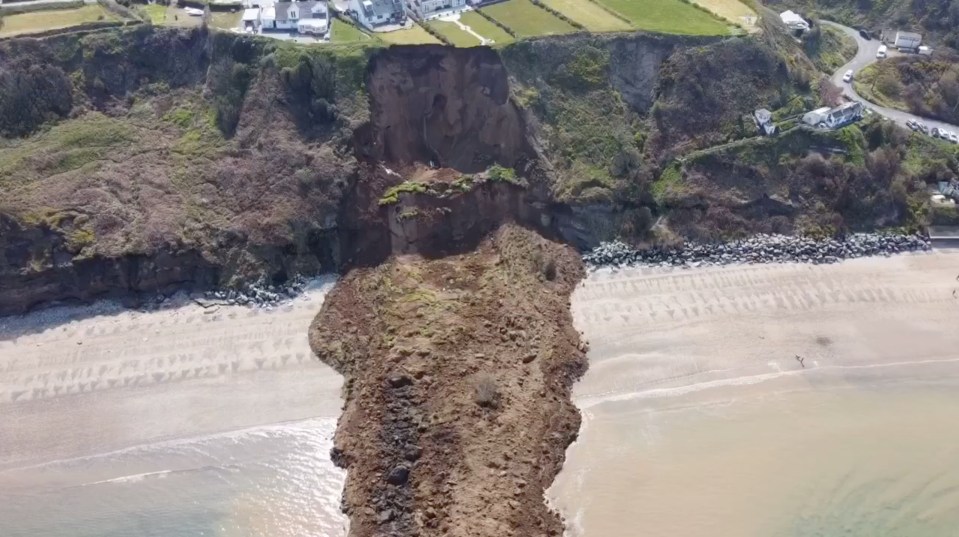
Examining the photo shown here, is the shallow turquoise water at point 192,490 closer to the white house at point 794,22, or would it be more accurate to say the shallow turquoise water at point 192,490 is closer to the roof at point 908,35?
the white house at point 794,22

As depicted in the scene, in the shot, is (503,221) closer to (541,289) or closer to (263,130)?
(541,289)

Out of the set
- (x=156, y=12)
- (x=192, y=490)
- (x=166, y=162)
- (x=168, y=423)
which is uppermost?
(x=156, y=12)

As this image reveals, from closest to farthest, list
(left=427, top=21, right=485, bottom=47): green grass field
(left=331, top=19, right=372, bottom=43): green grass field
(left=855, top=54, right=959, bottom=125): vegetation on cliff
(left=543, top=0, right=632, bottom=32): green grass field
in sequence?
1. (left=427, top=21, right=485, bottom=47): green grass field
2. (left=331, top=19, right=372, bottom=43): green grass field
3. (left=543, top=0, right=632, bottom=32): green grass field
4. (left=855, top=54, right=959, bottom=125): vegetation on cliff

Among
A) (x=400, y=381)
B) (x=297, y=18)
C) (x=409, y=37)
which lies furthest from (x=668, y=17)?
(x=400, y=381)

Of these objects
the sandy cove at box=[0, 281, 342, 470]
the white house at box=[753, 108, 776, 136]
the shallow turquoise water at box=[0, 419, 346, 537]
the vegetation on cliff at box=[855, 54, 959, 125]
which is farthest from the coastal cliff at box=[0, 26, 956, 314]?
the shallow turquoise water at box=[0, 419, 346, 537]

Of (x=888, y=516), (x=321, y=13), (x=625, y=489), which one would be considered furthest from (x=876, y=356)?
(x=321, y=13)

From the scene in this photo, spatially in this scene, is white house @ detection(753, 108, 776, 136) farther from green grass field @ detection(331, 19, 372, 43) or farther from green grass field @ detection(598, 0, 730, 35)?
green grass field @ detection(331, 19, 372, 43)

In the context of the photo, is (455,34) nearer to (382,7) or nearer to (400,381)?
(382,7)
